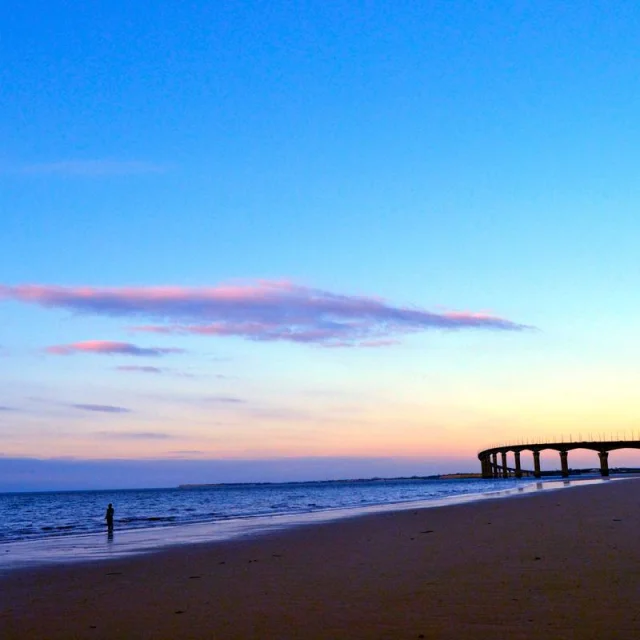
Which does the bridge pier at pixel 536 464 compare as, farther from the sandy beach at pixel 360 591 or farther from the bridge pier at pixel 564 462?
the sandy beach at pixel 360 591

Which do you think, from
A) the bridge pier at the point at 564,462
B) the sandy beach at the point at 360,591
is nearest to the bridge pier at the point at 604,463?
the bridge pier at the point at 564,462

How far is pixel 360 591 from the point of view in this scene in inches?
496

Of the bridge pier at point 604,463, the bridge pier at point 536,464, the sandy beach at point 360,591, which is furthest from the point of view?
the bridge pier at point 536,464

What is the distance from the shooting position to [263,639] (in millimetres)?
9336

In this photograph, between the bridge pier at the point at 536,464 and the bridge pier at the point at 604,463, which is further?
the bridge pier at the point at 536,464

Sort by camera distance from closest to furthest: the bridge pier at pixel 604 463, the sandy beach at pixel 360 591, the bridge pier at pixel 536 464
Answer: the sandy beach at pixel 360 591 → the bridge pier at pixel 604 463 → the bridge pier at pixel 536 464

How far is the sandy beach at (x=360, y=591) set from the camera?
9570mm

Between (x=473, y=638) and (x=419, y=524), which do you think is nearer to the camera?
(x=473, y=638)

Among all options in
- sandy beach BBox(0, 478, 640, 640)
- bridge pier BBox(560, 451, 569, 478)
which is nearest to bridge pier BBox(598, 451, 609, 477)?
bridge pier BBox(560, 451, 569, 478)

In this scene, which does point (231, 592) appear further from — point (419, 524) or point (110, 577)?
point (419, 524)

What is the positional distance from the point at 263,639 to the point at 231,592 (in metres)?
4.23

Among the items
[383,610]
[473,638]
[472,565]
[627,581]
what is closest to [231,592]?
[383,610]

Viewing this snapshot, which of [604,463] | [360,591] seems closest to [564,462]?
[604,463]

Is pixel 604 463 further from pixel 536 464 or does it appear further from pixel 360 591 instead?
pixel 360 591
